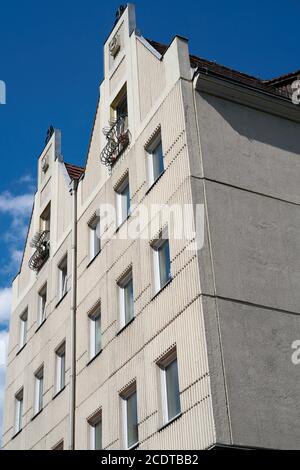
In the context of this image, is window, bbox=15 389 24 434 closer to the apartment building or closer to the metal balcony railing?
the apartment building

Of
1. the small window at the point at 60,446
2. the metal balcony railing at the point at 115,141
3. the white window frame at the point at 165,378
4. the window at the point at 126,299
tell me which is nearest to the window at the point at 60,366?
the small window at the point at 60,446

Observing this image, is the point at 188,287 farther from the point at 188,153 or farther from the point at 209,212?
the point at 188,153

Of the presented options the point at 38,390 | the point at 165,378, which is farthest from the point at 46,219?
the point at 165,378

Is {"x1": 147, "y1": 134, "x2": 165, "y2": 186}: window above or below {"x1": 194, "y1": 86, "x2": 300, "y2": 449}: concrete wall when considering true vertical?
above

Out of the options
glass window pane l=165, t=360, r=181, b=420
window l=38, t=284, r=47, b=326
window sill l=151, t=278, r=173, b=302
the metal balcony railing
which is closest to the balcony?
window l=38, t=284, r=47, b=326

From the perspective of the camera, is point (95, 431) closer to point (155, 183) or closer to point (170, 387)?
point (170, 387)

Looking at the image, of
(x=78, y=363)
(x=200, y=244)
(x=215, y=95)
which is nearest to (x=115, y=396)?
(x=78, y=363)

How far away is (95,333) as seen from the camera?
2492 cm

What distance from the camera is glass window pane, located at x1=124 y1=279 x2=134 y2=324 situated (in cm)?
2248

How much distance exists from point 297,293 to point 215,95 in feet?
20.5

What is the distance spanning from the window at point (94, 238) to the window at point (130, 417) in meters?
5.95

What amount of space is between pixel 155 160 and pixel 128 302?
14.2ft

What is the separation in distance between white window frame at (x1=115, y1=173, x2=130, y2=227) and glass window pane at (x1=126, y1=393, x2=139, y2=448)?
18.5ft
